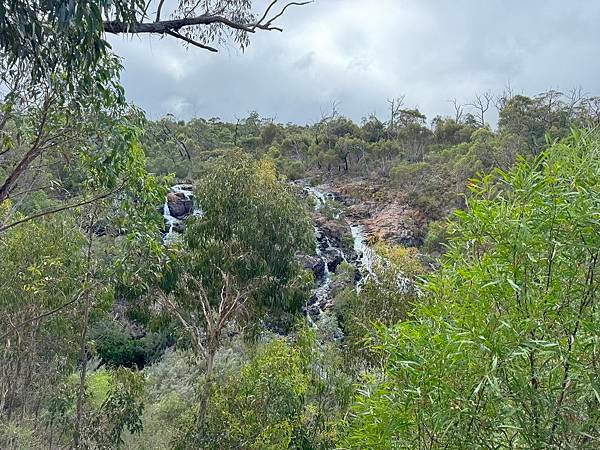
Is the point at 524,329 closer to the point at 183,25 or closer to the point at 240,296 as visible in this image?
the point at 183,25

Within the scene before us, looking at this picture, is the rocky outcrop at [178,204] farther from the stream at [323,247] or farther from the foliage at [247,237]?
the foliage at [247,237]

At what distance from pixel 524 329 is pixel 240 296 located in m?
5.23

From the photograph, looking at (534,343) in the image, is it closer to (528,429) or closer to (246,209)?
(528,429)

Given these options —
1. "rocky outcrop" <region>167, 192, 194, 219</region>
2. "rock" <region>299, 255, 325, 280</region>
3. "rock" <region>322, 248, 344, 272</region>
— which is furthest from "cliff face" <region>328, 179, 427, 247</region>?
"rocky outcrop" <region>167, 192, 194, 219</region>

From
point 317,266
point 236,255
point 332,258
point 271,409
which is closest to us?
point 271,409

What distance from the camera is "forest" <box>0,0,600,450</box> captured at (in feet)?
8.39

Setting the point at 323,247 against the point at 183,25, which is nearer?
the point at 183,25

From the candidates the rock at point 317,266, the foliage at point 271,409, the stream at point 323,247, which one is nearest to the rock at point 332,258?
the stream at point 323,247

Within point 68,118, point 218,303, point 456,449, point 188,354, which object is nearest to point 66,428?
point 188,354

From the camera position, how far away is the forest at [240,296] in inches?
101

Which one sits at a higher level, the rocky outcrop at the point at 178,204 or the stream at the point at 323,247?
the rocky outcrop at the point at 178,204

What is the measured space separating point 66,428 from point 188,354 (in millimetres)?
1999

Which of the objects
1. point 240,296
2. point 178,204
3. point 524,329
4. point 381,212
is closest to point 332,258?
point 178,204

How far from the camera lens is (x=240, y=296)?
7414 millimetres
